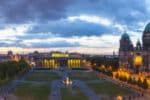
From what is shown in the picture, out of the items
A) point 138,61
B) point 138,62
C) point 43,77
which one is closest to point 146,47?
point 138,61

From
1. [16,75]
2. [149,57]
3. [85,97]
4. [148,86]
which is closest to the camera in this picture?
[85,97]

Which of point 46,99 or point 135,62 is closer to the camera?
point 46,99

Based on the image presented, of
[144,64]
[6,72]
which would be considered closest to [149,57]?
[144,64]

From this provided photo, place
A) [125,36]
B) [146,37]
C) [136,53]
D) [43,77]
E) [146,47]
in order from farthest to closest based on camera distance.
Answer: [125,36]
[136,53]
[146,37]
[146,47]
[43,77]

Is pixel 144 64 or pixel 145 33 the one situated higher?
pixel 145 33

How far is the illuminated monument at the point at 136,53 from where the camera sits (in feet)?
489

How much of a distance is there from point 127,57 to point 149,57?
32.4 meters

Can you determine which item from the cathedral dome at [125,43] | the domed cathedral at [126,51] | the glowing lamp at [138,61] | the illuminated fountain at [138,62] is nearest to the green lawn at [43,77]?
the illuminated fountain at [138,62]

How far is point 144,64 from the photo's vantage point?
14675 centimetres

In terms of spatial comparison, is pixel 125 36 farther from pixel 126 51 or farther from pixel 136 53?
pixel 136 53

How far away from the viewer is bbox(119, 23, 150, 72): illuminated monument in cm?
14900

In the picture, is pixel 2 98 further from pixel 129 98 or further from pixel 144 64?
pixel 144 64

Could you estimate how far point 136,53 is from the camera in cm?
16425

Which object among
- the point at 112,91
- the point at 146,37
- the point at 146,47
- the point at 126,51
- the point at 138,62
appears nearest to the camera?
the point at 112,91
